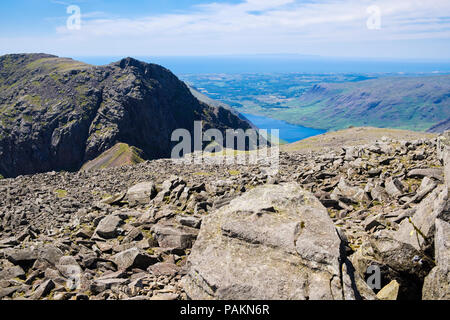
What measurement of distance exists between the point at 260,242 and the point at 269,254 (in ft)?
1.85

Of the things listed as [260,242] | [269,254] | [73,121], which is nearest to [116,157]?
[73,121]

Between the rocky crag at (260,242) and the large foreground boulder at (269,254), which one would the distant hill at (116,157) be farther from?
the large foreground boulder at (269,254)

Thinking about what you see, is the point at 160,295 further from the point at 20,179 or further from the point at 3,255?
the point at 20,179

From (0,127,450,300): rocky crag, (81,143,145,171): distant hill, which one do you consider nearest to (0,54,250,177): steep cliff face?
(81,143,145,171): distant hill

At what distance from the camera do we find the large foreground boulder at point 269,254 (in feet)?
29.0

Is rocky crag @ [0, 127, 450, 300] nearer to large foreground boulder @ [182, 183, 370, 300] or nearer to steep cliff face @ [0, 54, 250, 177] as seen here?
large foreground boulder @ [182, 183, 370, 300]

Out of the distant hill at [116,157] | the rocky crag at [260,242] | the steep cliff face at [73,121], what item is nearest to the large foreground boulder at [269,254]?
the rocky crag at [260,242]

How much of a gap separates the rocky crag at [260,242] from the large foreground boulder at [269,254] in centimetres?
4

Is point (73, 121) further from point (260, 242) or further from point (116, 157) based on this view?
point (260, 242)

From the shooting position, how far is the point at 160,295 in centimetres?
1103
